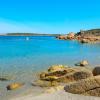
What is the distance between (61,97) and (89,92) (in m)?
1.38

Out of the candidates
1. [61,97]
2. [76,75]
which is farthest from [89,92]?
[76,75]

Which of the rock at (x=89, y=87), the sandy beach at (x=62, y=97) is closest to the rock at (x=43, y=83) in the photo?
the sandy beach at (x=62, y=97)

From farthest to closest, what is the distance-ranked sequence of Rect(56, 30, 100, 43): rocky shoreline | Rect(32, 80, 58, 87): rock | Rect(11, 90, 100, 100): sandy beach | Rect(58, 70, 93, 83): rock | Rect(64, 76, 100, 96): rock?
Rect(56, 30, 100, 43): rocky shoreline
Rect(32, 80, 58, 87): rock
Rect(58, 70, 93, 83): rock
Rect(64, 76, 100, 96): rock
Rect(11, 90, 100, 100): sandy beach

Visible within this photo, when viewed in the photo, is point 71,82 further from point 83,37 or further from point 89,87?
point 83,37

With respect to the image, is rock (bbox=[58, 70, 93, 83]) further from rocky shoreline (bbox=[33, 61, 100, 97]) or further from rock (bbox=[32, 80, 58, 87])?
rock (bbox=[32, 80, 58, 87])

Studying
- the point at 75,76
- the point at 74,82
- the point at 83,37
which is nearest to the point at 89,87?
the point at 74,82

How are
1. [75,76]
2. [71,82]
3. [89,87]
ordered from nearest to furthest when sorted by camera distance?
[89,87] → [71,82] → [75,76]

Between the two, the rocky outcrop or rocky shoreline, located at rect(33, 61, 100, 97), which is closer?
rocky shoreline, located at rect(33, 61, 100, 97)

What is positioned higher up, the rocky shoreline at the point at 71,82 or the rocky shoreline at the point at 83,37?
the rocky shoreline at the point at 71,82

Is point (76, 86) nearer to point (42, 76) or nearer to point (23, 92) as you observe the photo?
point (23, 92)

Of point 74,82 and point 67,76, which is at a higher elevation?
point 74,82

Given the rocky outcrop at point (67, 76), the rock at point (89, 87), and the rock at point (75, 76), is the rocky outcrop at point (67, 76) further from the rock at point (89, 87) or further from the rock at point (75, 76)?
the rock at point (89, 87)

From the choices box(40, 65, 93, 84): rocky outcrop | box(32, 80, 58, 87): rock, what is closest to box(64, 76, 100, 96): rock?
box(40, 65, 93, 84): rocky outcrop

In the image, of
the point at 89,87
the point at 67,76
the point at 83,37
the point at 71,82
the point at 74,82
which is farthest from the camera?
the point at 83,37
